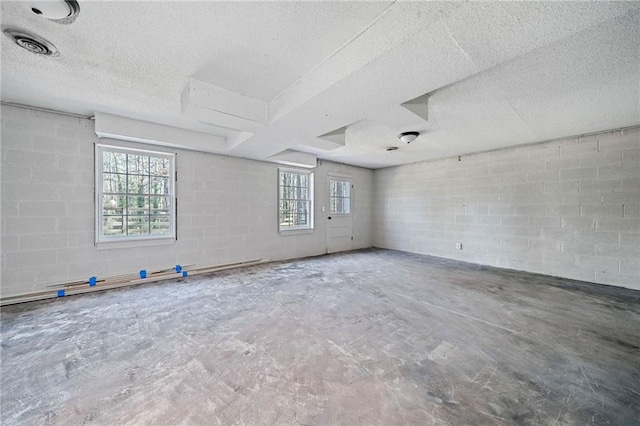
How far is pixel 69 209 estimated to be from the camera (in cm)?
336

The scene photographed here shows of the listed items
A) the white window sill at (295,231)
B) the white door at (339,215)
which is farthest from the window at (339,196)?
the white window sill at (295,231)

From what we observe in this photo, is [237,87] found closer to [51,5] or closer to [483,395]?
[51,5]

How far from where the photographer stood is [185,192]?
430 cm

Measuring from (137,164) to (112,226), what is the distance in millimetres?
1051

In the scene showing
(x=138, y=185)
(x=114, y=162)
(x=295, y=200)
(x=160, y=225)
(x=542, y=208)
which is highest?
(x=114, y=162)

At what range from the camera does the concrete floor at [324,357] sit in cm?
145

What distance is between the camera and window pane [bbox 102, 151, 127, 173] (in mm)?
3654

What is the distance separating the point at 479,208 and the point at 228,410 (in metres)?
5.69

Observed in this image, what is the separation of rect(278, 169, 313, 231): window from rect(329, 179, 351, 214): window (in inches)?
29.2

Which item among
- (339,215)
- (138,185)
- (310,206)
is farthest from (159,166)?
(339,215)

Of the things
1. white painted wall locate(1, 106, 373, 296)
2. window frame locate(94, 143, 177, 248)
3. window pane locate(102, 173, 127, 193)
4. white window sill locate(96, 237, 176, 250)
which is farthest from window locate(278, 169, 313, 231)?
window pane locate(102, 173, 127, 193)

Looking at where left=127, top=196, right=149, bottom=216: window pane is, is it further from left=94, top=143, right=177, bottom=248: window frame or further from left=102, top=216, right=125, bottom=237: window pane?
left=94, top=143, right=177, bottom=248: window frame

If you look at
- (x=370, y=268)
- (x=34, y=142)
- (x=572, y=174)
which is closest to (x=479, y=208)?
(x=572, y=174)

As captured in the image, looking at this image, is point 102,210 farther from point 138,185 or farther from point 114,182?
point 138,185
